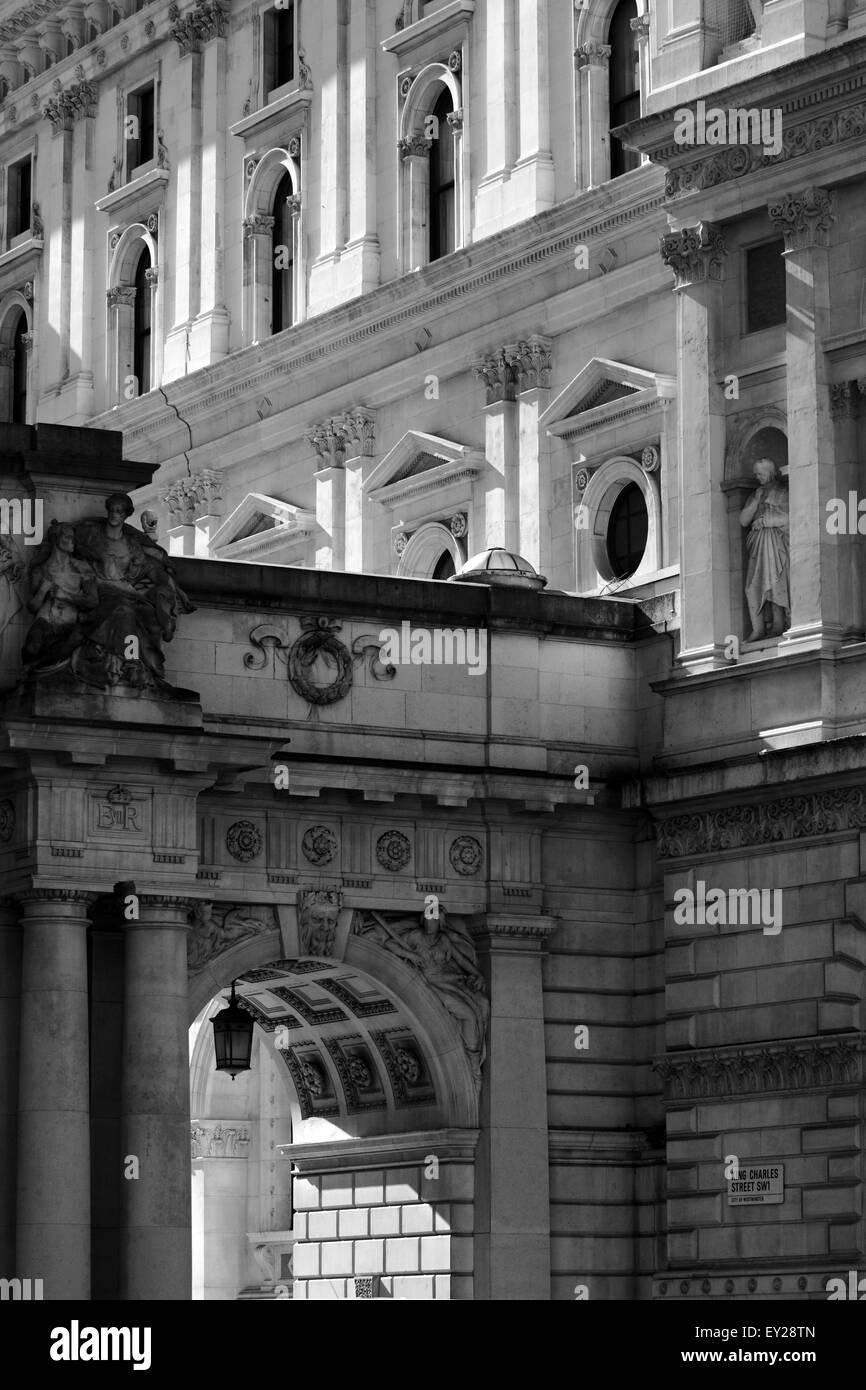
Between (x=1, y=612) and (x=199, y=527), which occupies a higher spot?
(x=199, y=527)

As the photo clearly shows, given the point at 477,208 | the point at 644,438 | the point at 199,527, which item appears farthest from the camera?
the point at 199,527

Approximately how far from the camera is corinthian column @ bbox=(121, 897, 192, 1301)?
34.7m

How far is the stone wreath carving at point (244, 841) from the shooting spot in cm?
3703

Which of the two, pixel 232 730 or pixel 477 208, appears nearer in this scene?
pixel 232 730

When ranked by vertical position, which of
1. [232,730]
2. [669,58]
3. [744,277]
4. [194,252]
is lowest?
[232,730]

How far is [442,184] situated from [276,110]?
6.05 meters

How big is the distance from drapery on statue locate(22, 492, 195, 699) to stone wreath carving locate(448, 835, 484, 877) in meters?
4.65

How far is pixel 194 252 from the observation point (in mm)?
62312

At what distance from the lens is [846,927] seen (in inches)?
1443

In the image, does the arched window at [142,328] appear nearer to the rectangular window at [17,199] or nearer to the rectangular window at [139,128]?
the rectangular window at [139,128]
